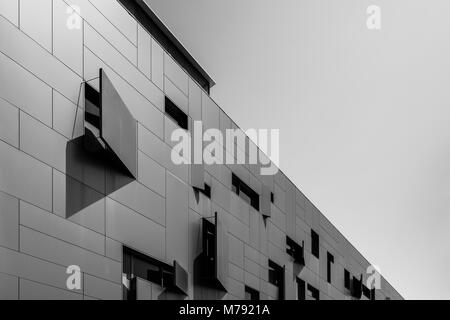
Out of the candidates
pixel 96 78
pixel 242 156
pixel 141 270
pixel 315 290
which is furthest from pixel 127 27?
pixel 315 290

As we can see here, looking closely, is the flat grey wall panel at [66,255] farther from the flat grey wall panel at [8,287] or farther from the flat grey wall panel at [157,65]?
the flat grey wall panel at [157,65]

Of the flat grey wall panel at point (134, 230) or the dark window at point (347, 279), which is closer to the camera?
the flat grey wall panel at point (134, 230)

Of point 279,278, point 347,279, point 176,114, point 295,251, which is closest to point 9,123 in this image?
point 176,114

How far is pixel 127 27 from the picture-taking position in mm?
23250

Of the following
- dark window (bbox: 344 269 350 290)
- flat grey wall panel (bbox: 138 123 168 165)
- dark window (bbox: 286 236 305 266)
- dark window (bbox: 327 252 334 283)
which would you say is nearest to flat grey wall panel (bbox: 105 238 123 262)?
flat grey wall panel (bbox: 138 123 168 165)

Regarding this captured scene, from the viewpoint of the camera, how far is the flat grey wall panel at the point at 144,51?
2397 cm

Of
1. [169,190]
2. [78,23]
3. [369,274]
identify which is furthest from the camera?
[369,274]

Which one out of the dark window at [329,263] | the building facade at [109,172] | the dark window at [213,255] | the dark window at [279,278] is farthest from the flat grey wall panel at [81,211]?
the dark window at [329,263]

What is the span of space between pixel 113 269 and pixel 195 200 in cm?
675

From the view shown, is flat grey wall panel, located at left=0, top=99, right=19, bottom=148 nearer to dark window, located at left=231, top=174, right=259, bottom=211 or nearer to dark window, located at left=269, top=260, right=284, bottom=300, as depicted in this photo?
dark window, located at left=231, top=174, right=259, bottom=211

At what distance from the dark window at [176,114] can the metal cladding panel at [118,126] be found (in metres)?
3.76

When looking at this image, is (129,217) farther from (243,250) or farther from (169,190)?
(243,250)

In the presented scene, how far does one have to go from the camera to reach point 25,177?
17.2 m

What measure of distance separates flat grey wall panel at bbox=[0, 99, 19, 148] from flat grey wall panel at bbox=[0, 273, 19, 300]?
2.97m
